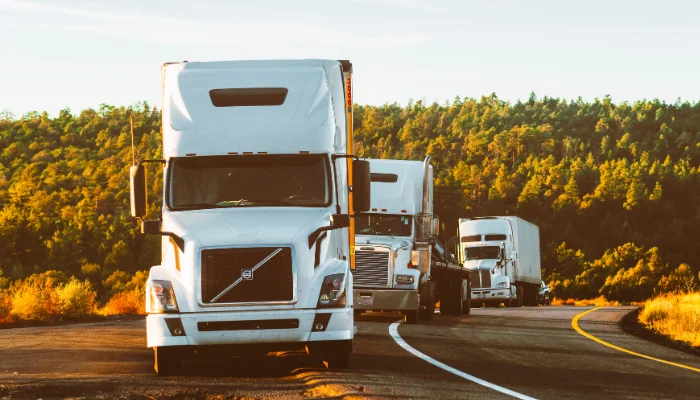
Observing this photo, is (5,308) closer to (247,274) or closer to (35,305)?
(35,305)

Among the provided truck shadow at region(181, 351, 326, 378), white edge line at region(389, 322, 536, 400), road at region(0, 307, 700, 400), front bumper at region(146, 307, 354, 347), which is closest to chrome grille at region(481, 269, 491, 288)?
road at region(0, 307, 700, 400)

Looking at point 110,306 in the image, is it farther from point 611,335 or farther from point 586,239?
point 586,239

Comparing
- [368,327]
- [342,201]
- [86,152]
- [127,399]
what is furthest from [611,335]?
[86,152]

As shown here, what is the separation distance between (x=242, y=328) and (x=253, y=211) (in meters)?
1.51

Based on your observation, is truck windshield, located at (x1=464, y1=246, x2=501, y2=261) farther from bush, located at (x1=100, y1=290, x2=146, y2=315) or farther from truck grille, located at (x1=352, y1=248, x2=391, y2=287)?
truck grille, located at (x1=352, y1=248, x2=391, y2=287)

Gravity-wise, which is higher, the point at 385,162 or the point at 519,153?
the point at 519,153

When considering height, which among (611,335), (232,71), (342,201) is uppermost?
(232,71)

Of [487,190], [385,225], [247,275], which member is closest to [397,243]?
[385,225]

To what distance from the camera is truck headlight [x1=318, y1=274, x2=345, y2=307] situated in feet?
41.5

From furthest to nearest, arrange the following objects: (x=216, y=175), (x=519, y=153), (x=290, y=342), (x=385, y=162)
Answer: (x=519, y=153), (x=385, y=162), (x=216, y=175), (x=290, y=342)

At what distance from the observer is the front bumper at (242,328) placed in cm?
1245

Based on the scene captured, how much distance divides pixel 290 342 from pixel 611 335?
1106 cm

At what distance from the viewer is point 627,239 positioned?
13362 centimetres

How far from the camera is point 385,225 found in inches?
992
